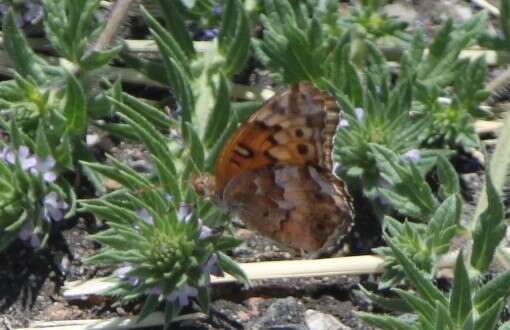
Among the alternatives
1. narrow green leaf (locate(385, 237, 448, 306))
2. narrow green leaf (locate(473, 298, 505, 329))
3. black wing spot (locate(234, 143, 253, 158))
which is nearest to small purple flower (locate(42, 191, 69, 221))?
black wing spot (locate(234, 143, 253, 158))

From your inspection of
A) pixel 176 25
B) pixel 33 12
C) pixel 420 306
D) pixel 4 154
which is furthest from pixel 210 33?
pixel 420 306

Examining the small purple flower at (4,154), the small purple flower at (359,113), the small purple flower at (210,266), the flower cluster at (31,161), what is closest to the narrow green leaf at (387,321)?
the small purple flower at (210,266)

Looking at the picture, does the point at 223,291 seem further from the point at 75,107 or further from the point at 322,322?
the point at 75,107

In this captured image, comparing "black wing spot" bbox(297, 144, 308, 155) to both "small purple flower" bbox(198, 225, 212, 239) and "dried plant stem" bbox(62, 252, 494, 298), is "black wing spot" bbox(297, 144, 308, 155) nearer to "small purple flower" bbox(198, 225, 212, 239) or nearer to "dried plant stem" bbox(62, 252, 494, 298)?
"small purple flower" bbox(198, 225, 212, 239)

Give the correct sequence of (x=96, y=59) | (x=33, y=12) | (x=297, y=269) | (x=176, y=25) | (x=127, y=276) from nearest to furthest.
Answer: (x=127, y=276)
(x=297, y=269)
(x=96, y=59)
(x=176, y=25)
(x=33, y=12)

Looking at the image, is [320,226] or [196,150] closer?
[320,226]

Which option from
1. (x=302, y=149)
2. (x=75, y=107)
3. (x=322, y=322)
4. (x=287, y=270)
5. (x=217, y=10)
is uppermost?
(x=217, y=10)

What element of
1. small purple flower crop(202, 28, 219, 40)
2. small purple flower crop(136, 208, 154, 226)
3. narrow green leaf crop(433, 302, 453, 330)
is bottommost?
narrow green leaf crop(433, 302, 453, 330)

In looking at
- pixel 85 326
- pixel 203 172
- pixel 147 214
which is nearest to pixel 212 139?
pixel 203 172
